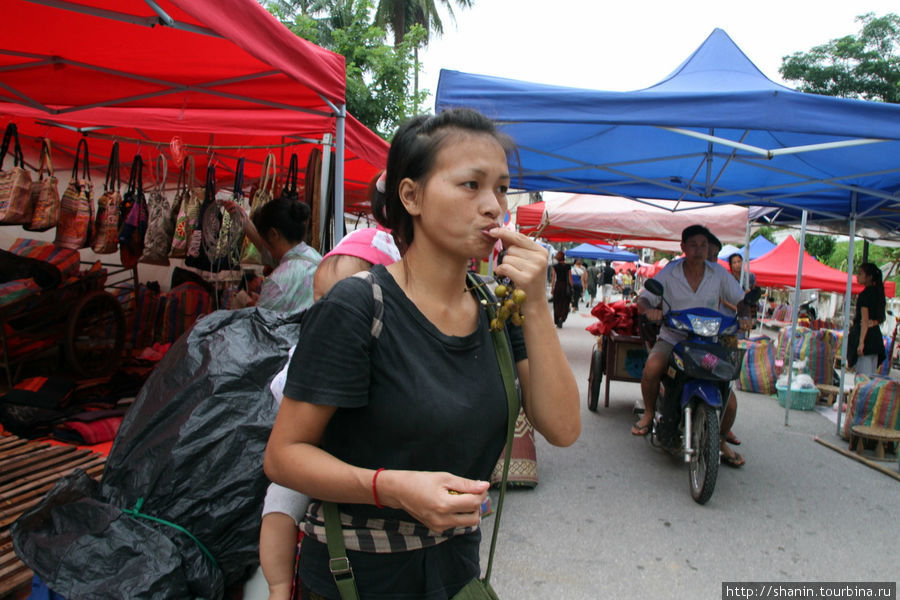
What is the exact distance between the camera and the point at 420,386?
39.9 inches

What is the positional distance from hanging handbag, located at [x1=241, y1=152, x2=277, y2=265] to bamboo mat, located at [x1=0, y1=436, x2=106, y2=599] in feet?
5.79

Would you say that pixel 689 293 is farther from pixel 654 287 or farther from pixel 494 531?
pixel 494 531

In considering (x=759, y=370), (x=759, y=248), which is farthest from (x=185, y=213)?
(x=759, y=248)

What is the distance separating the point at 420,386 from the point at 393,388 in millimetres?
51

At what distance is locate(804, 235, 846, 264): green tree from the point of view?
22.8m

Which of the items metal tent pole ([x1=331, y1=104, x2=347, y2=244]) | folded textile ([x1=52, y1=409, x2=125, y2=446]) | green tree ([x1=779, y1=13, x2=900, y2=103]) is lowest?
folded textile ([x1=52, y1=409, x2=125, y2=446])

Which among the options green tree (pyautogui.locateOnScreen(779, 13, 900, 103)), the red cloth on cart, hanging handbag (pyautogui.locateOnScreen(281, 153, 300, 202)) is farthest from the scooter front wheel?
green tree (pyautogui.locateOnScreen(779, 13, 900, 103))

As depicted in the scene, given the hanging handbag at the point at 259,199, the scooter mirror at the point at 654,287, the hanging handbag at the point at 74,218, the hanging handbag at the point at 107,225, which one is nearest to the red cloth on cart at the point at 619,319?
the scooter mirror at the point at 654,287

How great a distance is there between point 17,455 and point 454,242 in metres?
3.53

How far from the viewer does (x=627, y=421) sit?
6.21 metres

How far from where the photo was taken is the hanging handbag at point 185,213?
398 cm

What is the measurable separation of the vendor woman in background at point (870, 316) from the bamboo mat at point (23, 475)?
854 centimetres

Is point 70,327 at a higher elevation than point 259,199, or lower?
lower

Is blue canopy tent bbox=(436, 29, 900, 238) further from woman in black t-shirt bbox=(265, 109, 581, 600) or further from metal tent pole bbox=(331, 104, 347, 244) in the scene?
metal tent pole bbox=(331, 104, 347, 244)
